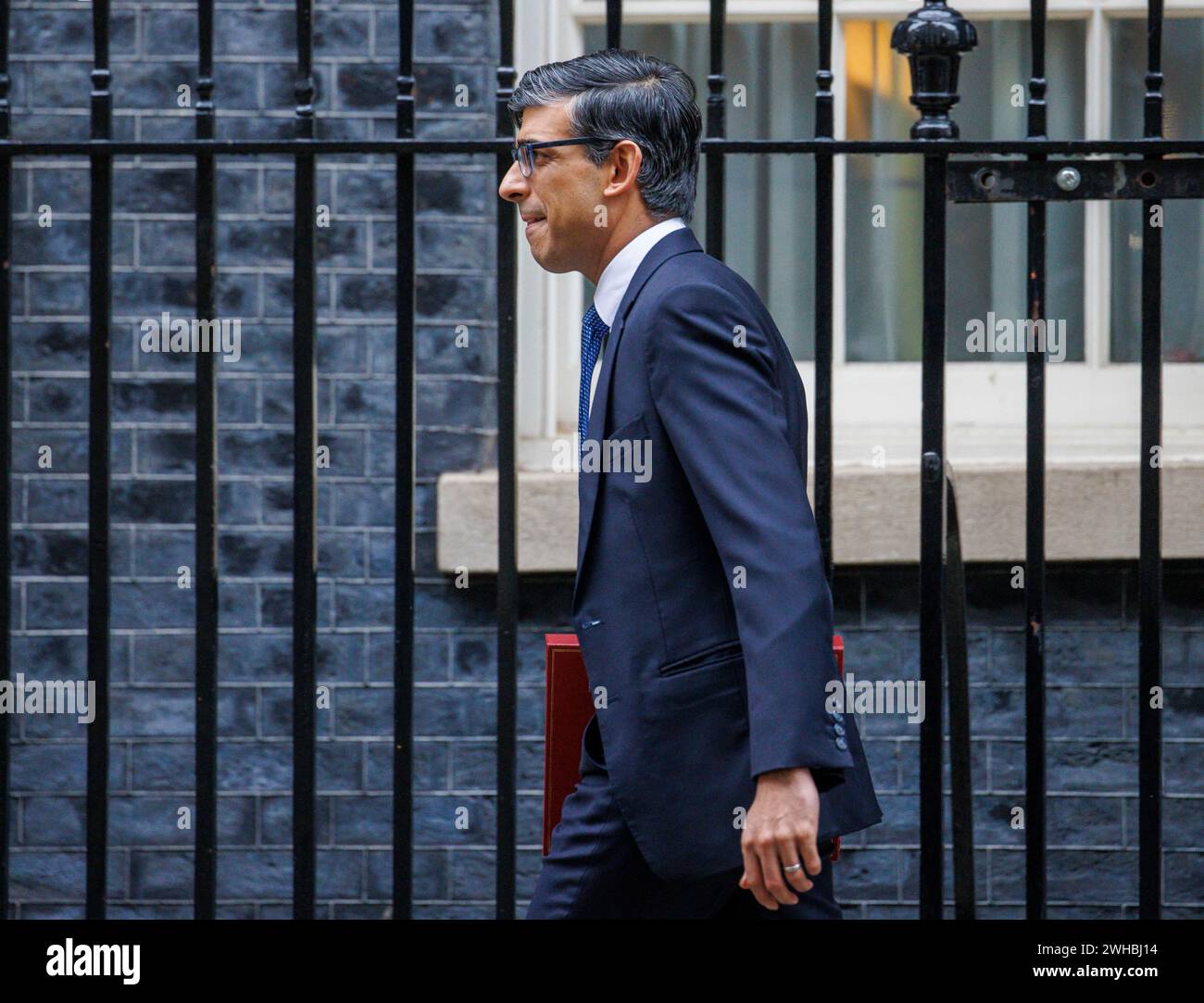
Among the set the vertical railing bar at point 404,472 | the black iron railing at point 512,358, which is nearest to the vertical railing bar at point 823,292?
the black iron railing at point 512,358

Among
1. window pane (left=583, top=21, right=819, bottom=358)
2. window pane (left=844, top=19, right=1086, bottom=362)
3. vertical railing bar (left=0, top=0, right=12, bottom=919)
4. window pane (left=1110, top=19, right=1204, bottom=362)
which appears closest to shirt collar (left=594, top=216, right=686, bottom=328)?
vertical railing bar (left=0, top=0, right=12, bottom=919)

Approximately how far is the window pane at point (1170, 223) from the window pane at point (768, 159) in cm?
93

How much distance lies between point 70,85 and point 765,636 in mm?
3391

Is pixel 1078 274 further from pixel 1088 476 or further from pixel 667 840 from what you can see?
pixel 667 840

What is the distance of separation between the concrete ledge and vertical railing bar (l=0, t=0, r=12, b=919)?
1717 mm

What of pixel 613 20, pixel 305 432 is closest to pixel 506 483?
pixel 305 432

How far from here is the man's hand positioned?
2398 millimetres

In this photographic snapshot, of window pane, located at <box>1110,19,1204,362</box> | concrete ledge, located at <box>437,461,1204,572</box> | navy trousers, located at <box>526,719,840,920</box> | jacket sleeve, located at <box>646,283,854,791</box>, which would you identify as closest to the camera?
jacket sleeve, located at <box>646,283,854,791</box>

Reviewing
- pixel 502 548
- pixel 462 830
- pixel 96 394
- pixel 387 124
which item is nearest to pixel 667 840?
pixel 502 548

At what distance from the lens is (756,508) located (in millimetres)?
2418

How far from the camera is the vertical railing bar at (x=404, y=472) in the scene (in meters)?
3.10

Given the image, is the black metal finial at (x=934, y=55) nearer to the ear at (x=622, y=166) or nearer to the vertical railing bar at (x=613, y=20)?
the vertical railing bar at (x=613, y=20)

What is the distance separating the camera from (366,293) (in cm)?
485

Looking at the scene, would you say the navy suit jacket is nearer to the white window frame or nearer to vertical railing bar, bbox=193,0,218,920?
vertical railing bar, bbox=193,0,218,920
